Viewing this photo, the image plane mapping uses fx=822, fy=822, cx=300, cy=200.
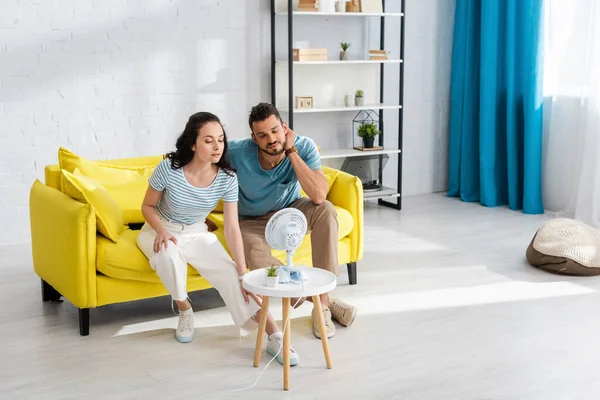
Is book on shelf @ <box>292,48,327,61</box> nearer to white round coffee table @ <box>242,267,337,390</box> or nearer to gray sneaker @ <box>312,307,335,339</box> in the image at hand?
gray sneaker @ <box>312,307,335,339</box>

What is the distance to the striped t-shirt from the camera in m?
3.17

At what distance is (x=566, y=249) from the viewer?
4.03 meters

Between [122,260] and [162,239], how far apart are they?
0.19 meters

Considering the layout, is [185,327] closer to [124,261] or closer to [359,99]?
[124,261]

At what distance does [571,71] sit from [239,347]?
3266 millimetres

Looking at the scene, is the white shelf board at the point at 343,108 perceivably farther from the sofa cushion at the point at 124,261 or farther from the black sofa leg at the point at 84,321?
the black sofa leg at the point at 84,321

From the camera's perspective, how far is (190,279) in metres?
3.30

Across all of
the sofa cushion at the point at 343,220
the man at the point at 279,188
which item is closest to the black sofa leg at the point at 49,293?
the sofa cushion at the point at 343,220

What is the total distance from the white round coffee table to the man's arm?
0.56 metres

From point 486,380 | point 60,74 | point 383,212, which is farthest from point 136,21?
point 486,380

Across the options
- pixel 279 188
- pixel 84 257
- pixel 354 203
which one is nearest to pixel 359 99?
pixel 354 203

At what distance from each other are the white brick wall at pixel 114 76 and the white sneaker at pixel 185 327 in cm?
198

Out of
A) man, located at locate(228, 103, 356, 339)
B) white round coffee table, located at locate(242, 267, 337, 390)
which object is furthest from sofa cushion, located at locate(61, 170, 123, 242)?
white round coffee table, located at locate(242, 267, 337, 390)

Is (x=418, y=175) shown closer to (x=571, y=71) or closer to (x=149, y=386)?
(x=571, y=71)
